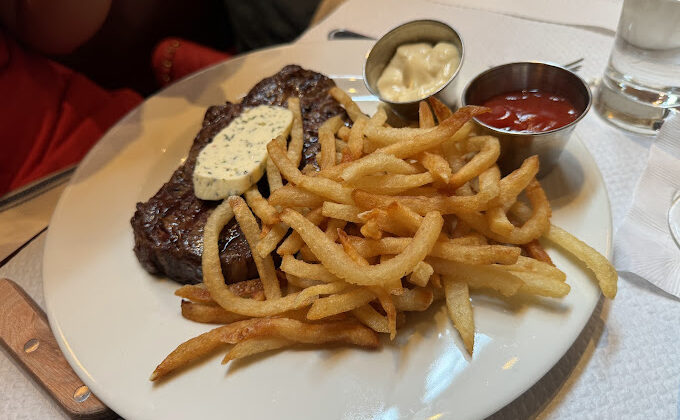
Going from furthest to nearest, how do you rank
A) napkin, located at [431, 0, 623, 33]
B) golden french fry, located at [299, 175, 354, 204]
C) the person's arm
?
Answer: napkin, located at [431, 0, 623, 33]
the person's arm
golden french fry, located at [299, 175, 354, 204]

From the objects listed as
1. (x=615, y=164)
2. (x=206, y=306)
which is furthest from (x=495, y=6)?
(x=206, y=306)

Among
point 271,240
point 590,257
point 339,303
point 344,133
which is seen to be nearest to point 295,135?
point 344,133

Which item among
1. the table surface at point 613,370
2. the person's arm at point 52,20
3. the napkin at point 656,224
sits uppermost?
the person's arm at point 52,20

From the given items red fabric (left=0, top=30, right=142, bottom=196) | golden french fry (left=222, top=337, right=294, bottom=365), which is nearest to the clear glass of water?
golden french fry (left=222, top=337, right=294, bottom=365)

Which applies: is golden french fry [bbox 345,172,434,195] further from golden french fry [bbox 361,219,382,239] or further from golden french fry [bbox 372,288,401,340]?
golden french fry [bbox 372,288,401,340]

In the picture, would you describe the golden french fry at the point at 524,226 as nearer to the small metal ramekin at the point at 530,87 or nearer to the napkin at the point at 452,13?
the small metal ramekin at the point at 530,87

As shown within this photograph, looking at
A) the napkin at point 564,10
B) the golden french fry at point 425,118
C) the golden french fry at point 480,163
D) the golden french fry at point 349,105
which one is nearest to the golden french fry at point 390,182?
the golden french fry at point 480,163
